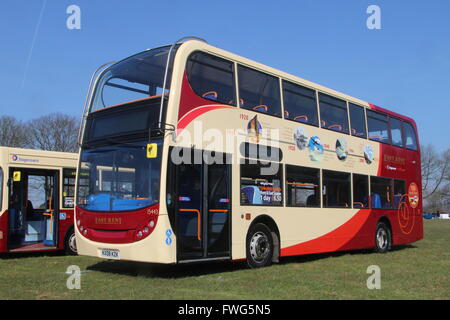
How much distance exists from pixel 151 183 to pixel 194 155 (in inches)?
41.3

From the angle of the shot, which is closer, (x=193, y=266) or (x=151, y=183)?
(x=151, y=183)

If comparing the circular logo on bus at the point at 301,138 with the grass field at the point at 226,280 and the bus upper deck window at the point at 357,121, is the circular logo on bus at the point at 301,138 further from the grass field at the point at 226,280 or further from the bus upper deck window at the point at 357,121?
the grass field at the point at 226,280

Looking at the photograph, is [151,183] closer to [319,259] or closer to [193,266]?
[193,266]

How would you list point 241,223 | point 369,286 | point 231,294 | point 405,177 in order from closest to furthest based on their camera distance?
point 231,294
point 369,286
point 241,223
point 405,177

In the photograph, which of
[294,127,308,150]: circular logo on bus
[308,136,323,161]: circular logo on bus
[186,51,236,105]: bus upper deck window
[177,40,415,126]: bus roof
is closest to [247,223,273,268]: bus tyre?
[294,127,308,150]: circular logo on bus

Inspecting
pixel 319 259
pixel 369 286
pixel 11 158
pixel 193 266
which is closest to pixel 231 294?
pixel 369 286

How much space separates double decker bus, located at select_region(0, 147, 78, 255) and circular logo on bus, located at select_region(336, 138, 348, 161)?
294 inches

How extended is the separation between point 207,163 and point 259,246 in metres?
2.41

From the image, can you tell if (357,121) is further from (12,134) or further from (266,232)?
(12,134)

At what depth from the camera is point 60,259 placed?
1350cm

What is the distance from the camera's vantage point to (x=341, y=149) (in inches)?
564

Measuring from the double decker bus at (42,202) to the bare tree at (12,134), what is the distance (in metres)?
28.7

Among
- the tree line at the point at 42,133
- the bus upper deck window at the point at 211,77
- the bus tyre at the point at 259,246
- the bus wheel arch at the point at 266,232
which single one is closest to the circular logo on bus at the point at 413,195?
the bus wheel arch at the point at 266,232

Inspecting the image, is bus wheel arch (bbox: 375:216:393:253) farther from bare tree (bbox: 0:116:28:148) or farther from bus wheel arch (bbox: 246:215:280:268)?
bare tree (bbox: 0:116:28:148)
